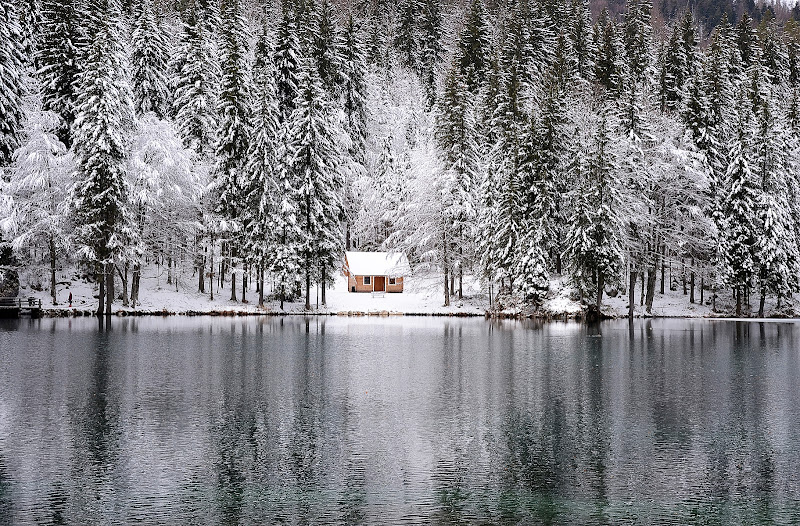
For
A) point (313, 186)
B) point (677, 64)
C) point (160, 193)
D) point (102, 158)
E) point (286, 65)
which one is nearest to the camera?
point (102, 158)

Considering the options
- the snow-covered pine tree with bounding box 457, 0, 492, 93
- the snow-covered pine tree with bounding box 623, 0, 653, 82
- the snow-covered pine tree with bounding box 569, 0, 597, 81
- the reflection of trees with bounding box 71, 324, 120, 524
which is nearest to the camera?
the reflection of trees with bounding box 71, 324, 120, 524

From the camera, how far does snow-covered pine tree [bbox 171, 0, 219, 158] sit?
58.8 m

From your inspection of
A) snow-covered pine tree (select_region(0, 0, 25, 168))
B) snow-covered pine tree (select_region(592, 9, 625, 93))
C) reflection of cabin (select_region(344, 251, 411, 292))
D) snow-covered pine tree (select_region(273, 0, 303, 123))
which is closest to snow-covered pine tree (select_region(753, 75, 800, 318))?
snow-covered pine tree (select_region(592, 9, 625, 93))

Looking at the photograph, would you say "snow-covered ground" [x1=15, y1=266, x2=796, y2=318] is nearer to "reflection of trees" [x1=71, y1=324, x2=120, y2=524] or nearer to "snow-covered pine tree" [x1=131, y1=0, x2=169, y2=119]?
"snow-covered pine tree" [x1=131, y1=0, x2=169, y2=119]

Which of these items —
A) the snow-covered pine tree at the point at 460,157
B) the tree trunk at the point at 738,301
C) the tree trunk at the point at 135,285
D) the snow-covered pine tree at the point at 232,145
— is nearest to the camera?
the tree trunk at the point at 135,285

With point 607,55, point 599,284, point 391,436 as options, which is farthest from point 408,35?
point 391,436

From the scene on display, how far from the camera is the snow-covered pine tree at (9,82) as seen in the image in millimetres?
50875

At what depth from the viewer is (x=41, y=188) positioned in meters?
51.1

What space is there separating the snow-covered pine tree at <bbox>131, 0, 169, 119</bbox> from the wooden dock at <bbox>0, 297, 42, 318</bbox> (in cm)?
1794

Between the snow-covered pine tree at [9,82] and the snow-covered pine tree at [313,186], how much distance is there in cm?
1978

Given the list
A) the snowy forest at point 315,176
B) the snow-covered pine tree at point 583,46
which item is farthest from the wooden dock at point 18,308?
the snow-covered pine tree at point 583,46

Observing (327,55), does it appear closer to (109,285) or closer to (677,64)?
(109,285)

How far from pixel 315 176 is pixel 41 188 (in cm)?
1992

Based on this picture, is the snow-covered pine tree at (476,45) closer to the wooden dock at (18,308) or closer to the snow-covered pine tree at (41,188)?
the snow-covered pine tree at (41,188)
